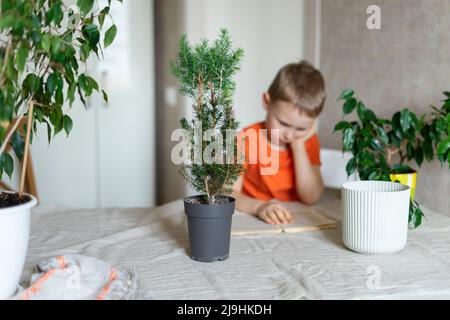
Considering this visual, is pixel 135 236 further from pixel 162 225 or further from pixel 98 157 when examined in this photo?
pixel 98 157

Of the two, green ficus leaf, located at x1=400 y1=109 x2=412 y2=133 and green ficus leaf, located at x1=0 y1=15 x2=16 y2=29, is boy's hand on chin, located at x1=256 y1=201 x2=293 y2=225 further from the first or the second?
green ficus leaf, located at x1=0 y1=15 x2=16 y2=29

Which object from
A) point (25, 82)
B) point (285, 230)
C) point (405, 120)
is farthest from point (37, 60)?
point (405, 120)

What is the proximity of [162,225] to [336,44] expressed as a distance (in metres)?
1.16

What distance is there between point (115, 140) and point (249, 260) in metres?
1.99

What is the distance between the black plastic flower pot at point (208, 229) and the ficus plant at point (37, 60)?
1.02 ft

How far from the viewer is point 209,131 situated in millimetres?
1118

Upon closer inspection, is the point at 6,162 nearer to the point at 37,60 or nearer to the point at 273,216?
the point at 37,60

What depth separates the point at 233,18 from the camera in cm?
264

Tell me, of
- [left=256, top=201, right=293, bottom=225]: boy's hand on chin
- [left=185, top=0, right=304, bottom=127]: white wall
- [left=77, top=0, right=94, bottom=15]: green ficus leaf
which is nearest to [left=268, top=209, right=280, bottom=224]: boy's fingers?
[left=256, top=201, right=293, bottom=225]: boy's hand on chin

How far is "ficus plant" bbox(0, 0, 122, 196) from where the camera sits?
850mm

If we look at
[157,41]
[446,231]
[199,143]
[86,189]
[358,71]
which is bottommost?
[86,189]

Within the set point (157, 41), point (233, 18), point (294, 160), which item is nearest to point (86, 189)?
point (157, 41)

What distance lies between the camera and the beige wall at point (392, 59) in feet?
5.57

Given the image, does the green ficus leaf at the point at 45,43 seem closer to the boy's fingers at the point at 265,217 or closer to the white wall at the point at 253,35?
the boy's fingers at the point at 265,217
